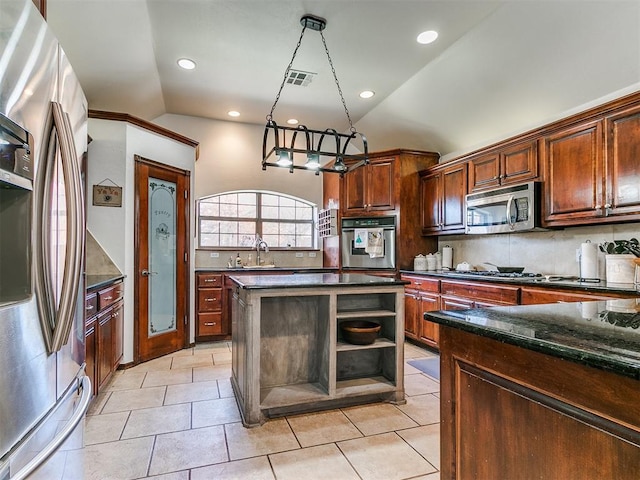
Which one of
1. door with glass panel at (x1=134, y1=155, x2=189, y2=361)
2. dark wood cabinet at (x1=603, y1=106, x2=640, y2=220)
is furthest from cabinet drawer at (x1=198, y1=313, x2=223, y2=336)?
dark wood cabinet at (x1=603, y1=106, x2=640, y2=220)

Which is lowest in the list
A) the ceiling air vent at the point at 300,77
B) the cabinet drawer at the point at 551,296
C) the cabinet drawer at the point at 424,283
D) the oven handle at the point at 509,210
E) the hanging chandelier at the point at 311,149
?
the cabinet drawer at the point at 424,283

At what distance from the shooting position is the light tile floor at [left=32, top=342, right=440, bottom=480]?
1.87 m

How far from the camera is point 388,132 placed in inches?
204

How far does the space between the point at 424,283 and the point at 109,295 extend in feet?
10.8

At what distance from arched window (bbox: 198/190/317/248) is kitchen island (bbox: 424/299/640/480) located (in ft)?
15.4

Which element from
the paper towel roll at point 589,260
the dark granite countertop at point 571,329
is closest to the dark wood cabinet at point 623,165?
the paper towel roll at point 589,260

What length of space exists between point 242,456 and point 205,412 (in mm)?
681

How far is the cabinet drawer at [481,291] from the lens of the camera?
121 inches

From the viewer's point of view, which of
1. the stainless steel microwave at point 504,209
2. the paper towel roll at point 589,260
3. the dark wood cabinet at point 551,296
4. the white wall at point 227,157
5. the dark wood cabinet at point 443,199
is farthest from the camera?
the white wall at point 227,157

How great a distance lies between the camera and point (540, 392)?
874 mm

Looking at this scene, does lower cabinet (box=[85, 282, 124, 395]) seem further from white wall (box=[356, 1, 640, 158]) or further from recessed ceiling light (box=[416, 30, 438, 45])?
white wall (box=[356, 1, 640, 158])

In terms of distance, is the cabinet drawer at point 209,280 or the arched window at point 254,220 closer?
the cabinet drawer at point 209,280

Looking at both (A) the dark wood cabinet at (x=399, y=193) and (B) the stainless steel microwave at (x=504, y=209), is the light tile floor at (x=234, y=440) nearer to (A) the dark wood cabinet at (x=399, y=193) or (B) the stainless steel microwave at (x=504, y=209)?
(B) the stainless steel microwave at (x=504, y=209)

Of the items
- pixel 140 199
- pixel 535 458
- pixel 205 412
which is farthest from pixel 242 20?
pixel 535 458
